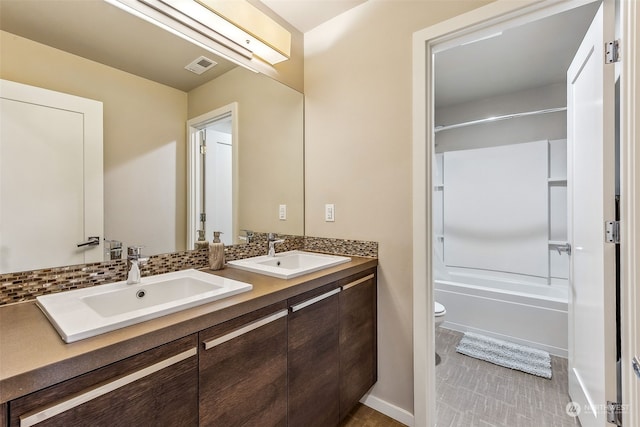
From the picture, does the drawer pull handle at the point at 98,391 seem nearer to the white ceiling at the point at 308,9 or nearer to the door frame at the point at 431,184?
the door frame at the point at 431,184

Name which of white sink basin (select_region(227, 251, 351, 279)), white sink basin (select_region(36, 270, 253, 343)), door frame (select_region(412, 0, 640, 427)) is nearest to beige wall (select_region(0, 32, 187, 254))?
white sink basin (select_region(36, 270, 253, 343))

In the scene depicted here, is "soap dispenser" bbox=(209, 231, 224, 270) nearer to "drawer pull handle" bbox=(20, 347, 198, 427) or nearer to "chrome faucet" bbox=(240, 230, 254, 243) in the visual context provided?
"chrome faucet" bbox=(240, 230, 254, 243)

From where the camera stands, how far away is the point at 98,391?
64 cm

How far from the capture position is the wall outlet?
188 cm

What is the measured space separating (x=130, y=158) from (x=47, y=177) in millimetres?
304

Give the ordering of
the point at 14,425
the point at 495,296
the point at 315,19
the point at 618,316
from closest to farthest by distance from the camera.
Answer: the point at 14,425, the point at 618,316, the point at 315,19, the point at 495,296

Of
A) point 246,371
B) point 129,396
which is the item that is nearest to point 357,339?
point 246,371

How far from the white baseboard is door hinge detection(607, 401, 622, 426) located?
33.2 inches

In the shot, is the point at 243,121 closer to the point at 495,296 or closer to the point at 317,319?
the point at 317,319

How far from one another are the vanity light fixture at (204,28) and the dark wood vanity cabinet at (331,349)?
1.35 meters

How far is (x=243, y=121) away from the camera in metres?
1.74

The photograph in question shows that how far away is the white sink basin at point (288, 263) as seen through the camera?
51.5 inches

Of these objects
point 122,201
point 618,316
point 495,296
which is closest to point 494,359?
point 495,296

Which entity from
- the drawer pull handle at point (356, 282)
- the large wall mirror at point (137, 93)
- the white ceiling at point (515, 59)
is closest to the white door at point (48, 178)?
the large wall mirror at point (137, 93)
